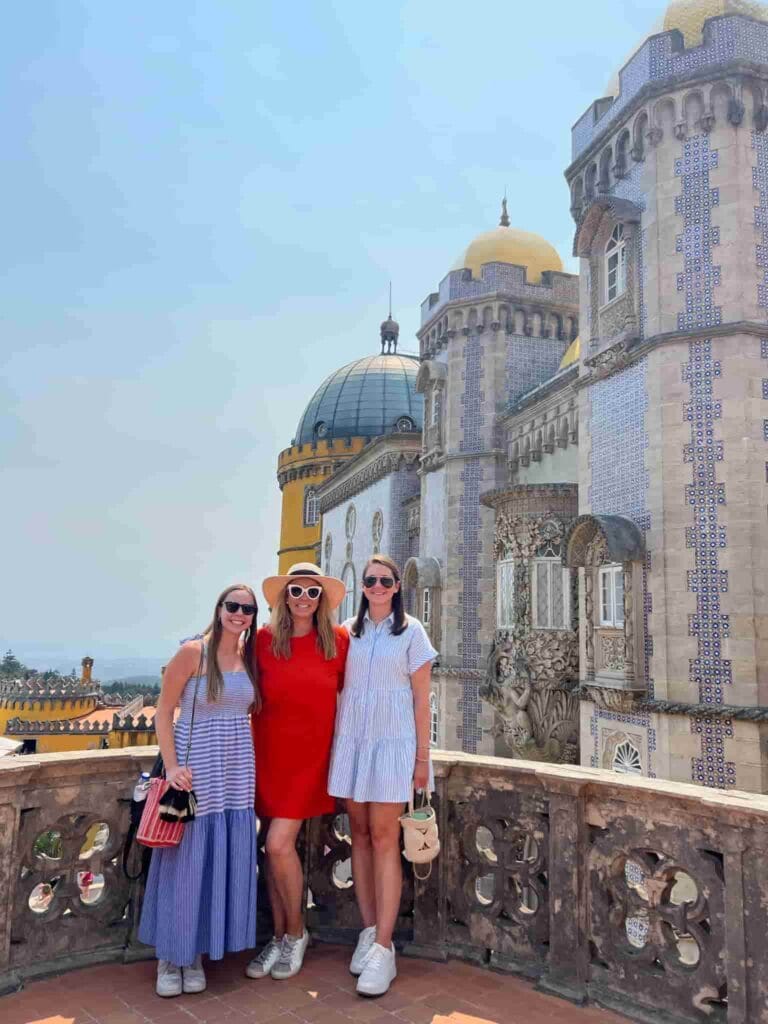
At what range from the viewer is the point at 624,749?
11.2 metres

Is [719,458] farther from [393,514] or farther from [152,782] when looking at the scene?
[393,514]

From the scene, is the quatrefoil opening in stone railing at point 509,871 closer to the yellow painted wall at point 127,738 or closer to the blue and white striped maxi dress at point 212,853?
the blue and white striped maxi dress at point 212,853

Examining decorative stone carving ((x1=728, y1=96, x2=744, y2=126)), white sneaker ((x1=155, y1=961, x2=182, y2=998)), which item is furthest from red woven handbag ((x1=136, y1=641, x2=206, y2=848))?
decorative stone carving ((x1=728, y1=96, x2=744, y2=126))

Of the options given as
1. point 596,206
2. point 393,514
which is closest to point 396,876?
point 596,206

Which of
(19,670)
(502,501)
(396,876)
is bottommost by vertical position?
(19,670)

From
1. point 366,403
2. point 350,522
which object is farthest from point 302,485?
point 350,522

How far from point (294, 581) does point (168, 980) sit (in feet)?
6.65

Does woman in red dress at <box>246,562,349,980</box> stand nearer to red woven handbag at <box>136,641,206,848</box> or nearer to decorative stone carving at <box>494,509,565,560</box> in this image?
red woven handbag at <box>136,641,206,848</box>

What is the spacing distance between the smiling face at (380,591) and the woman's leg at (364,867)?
41.8 inches

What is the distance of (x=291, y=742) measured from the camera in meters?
3.94

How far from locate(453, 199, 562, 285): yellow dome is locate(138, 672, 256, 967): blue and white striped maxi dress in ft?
58.6

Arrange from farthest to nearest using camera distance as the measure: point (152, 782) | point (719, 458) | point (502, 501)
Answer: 1. point (502, 501)
2. point (719, 458)
3. point (152, 782)

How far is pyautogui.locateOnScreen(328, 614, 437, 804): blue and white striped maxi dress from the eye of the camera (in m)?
3.78

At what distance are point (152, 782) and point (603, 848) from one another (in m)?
2.29
